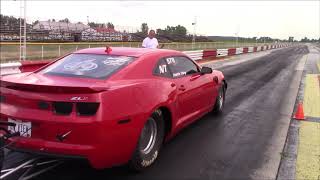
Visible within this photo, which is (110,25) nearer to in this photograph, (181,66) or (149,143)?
(181,66)

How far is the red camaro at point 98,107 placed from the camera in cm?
429

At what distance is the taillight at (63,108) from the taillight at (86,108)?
3.3 inches

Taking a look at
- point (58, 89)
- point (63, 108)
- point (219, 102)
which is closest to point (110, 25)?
point (219, 102)

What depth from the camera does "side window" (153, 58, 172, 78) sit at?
571 cm


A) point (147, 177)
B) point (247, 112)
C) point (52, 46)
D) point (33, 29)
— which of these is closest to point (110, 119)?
point (147, 177)

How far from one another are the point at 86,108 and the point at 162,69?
5.92 feet

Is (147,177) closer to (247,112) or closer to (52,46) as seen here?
(247,112)

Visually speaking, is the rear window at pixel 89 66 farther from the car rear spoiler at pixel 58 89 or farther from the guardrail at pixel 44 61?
the guardrail at pixel 44 61

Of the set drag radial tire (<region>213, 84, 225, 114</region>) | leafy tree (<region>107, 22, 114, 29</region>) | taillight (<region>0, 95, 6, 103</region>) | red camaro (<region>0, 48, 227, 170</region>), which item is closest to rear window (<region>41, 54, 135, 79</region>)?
red camaro (<region>0, 48, 227, 170</region>)

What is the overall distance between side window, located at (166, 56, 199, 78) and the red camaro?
0.63ft

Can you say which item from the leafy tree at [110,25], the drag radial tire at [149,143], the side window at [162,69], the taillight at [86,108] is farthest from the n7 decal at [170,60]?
the leafy tree at [110,25]

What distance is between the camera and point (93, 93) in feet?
14.4

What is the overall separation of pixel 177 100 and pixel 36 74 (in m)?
1.90

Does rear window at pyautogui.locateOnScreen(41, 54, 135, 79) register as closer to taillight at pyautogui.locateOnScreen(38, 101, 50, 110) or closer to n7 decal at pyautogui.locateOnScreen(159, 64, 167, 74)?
n7 decal at pyautogui.locateOnScreen(159, 64, 167, 74)
